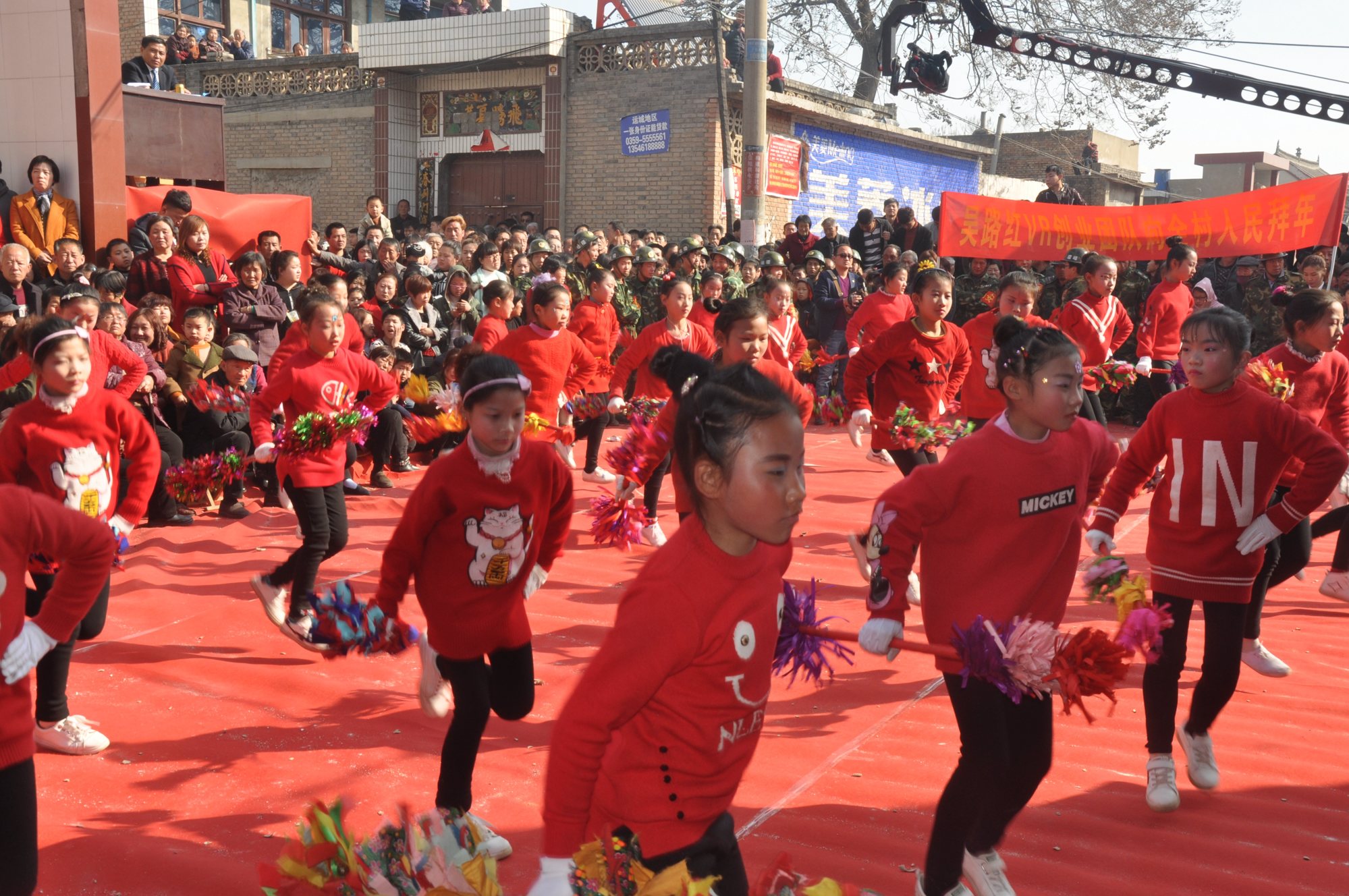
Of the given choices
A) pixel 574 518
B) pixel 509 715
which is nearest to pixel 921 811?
pixel 509 715

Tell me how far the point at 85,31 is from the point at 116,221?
1791 mm

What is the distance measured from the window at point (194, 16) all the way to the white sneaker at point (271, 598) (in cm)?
2436

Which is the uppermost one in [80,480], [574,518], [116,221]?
[116,221]

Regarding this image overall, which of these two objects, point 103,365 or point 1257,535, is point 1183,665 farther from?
point 103,365

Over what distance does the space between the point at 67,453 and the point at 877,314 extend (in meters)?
8.55

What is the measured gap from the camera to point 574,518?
31.2ft

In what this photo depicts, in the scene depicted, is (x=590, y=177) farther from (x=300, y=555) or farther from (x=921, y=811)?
(x=921, y=811)

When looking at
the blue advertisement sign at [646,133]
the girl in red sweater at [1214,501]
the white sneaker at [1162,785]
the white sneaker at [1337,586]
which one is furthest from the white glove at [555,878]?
the blue advertisement sign at [646,133]

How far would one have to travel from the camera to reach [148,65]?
1402cm

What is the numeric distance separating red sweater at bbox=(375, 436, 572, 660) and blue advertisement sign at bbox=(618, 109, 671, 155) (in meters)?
18.6

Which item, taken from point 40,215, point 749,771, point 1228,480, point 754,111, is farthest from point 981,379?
point 40,215

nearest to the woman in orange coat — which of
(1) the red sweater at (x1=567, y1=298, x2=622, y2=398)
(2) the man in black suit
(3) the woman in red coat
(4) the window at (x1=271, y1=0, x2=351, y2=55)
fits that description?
(3) the woman in red coat

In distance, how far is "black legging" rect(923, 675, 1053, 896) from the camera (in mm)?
3406

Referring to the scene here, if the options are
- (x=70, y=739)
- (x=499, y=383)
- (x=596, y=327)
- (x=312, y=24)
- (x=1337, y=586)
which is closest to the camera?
(x=499, y=383)
